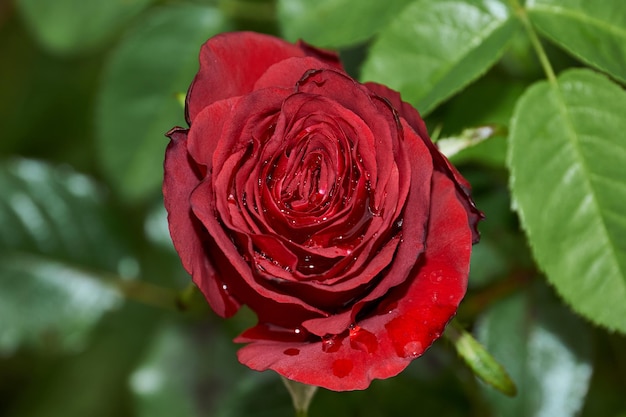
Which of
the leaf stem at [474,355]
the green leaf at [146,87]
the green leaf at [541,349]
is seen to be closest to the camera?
the leaf stem at [474,355]

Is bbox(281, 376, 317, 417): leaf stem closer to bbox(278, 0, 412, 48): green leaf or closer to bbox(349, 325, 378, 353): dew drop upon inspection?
bbox(349, 325, 378, 353): dew drop

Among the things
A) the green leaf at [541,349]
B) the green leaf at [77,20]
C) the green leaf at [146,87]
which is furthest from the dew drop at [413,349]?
the green leaf at [77,20]

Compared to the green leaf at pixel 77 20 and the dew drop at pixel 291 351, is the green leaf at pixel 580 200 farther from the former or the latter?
the green leaf at pixel 77 20

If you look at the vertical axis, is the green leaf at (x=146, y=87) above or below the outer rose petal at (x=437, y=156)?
below

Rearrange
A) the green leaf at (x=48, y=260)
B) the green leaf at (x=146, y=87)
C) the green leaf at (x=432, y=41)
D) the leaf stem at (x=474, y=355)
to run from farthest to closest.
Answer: the green leaf at (x=48, y=260), the green leaf at (x=146, y=87), the green leaf at (x=432, y=41), the leaf stem at (x=474, y=355)

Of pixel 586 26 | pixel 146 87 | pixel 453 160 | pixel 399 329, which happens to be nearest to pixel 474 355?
pixel 399 329

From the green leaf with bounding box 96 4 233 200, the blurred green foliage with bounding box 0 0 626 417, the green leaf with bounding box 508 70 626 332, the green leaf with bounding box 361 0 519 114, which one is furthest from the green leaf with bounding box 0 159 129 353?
the green leaf with bounding box 508 70 626 332

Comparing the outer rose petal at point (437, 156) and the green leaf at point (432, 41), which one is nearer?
the outer rose petal at point (437, 156)
